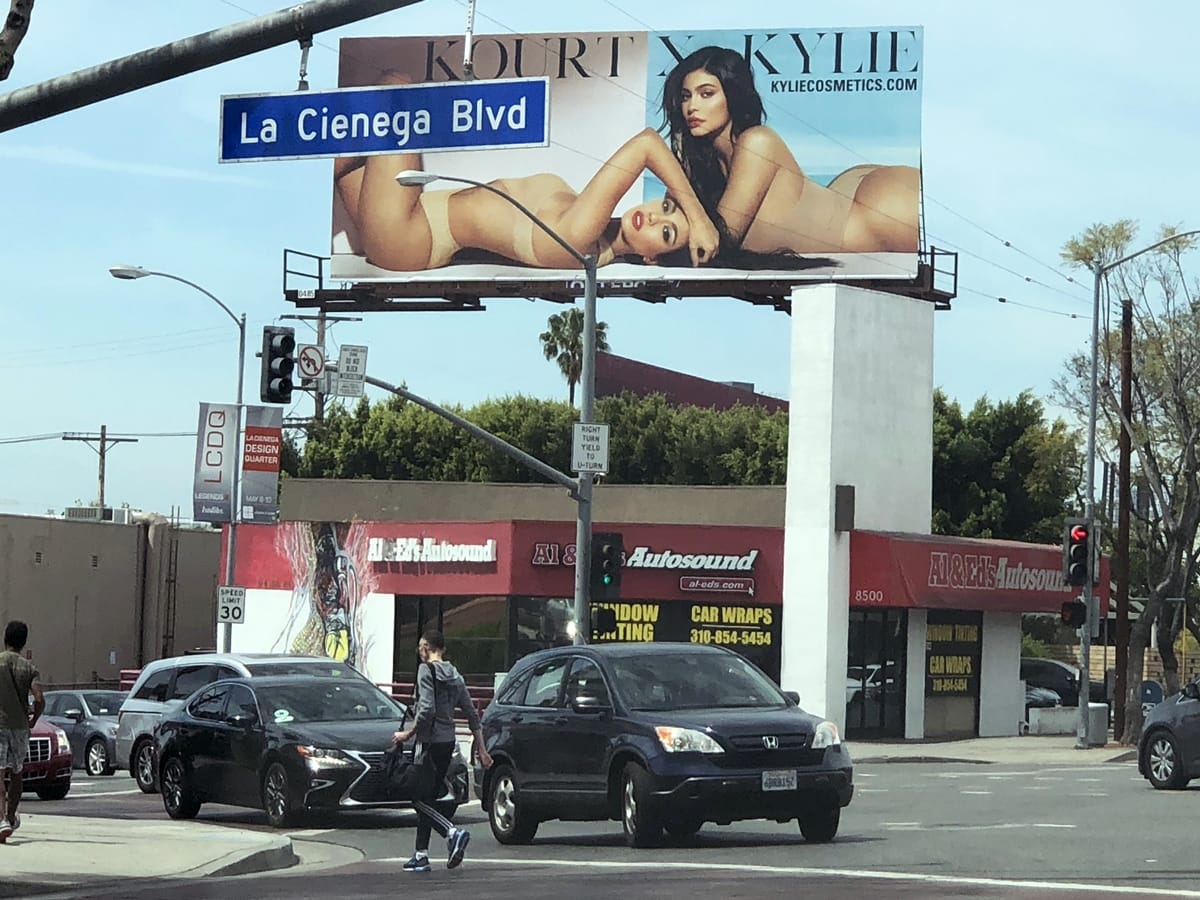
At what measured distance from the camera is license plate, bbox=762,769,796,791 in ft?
52.6

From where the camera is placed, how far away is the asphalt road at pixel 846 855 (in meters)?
13.6

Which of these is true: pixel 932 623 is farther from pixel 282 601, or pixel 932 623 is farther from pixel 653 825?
pixel 653 825

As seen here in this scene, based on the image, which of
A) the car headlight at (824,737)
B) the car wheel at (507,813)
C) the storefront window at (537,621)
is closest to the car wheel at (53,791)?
the car wheel at (507,813)

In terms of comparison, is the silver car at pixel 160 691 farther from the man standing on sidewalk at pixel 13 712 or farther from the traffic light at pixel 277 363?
the man standing on sidewalk at pixel 13 712

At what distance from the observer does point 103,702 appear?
1310 inches

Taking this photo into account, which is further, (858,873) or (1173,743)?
(1173,743)

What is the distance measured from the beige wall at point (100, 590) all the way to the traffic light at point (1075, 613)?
91.7 ft

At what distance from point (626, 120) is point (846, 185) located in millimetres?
6313

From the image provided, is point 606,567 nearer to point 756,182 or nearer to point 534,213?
point 756,182

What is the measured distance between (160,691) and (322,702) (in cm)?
722

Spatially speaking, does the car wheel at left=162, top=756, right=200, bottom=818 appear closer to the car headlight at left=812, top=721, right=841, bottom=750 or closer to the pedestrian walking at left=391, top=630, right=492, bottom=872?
the pedestrian walking at left=391, top=630, right=492, bottom=872

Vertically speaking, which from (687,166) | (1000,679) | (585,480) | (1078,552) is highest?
(687,166)

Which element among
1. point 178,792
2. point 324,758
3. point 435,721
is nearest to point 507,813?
point 435,721

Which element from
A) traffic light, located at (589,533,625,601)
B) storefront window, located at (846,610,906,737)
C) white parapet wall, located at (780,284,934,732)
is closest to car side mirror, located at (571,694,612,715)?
traffic light, located at (589,533,625,601)
